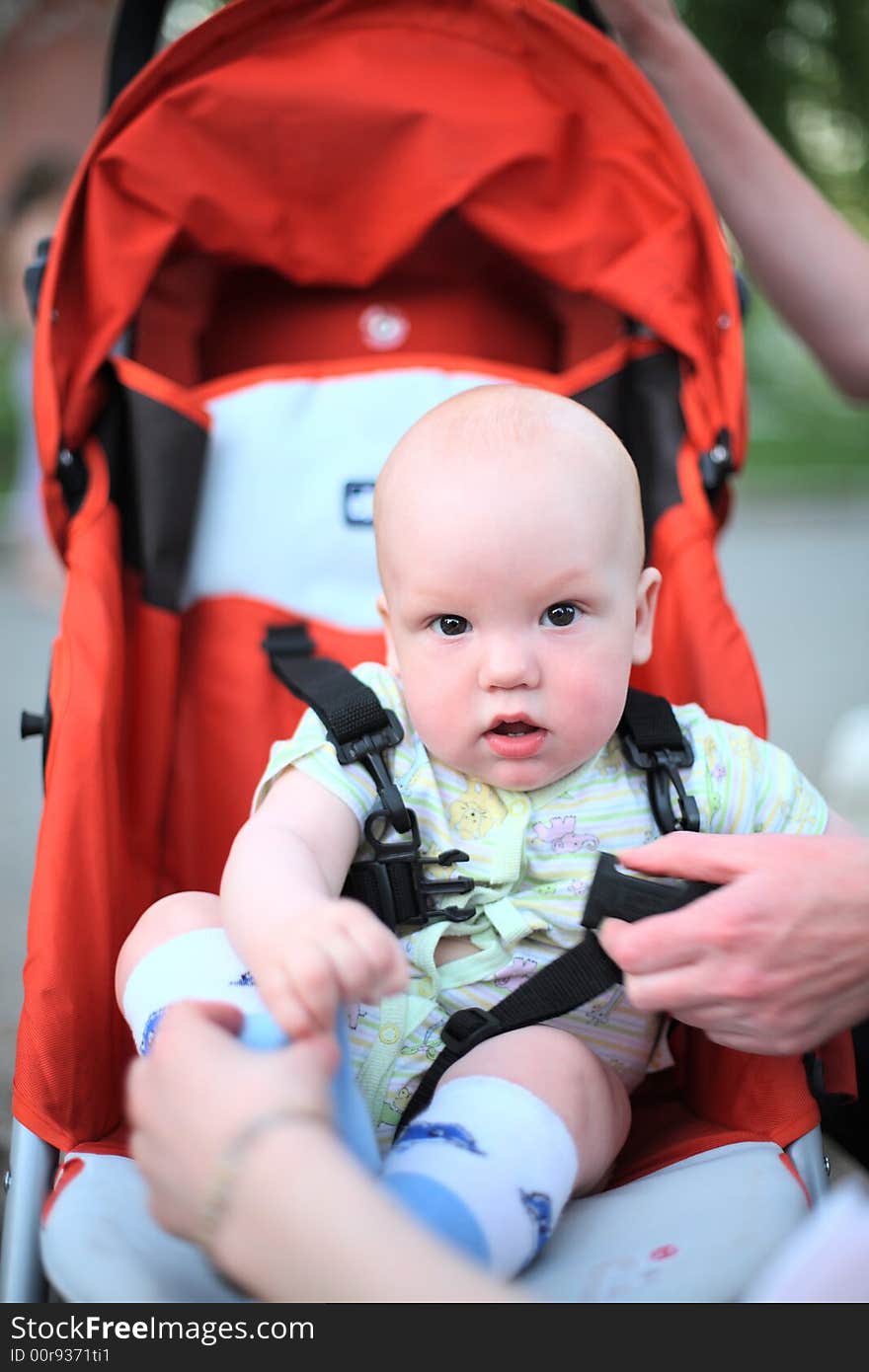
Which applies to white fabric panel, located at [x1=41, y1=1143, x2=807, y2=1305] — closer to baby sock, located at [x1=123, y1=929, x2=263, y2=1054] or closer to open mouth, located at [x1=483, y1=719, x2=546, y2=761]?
baby sock, located at [x1=123, y1=929, x2=263, y2=1054]

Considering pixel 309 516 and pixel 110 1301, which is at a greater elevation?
pixel 309 516

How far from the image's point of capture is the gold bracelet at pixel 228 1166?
0.70 meters

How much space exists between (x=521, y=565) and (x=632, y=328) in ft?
2.25

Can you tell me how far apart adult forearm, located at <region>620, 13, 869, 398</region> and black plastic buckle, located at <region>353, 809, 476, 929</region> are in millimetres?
904

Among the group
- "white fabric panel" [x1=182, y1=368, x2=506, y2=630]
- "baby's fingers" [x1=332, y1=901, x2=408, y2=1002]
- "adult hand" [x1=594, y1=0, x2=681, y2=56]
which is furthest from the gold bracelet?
"adult hand" [x1=594, y1=0, x2=681, y2=56]

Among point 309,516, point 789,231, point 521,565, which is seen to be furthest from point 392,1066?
point 789,231

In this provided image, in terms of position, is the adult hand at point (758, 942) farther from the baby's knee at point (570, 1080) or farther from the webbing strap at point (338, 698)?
the webbing strap at point (338, 698)

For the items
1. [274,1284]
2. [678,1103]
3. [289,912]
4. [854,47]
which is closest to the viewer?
[274,1284]

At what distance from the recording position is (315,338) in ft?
5.29

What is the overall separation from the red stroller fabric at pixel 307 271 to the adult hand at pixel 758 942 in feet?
1.11

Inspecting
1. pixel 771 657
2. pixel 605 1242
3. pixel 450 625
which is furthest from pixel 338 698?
pixel 771 657

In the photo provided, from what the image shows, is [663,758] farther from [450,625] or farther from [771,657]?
[771,657]

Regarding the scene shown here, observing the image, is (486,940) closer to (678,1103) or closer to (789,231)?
(678,1103)

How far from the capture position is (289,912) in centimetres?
87
